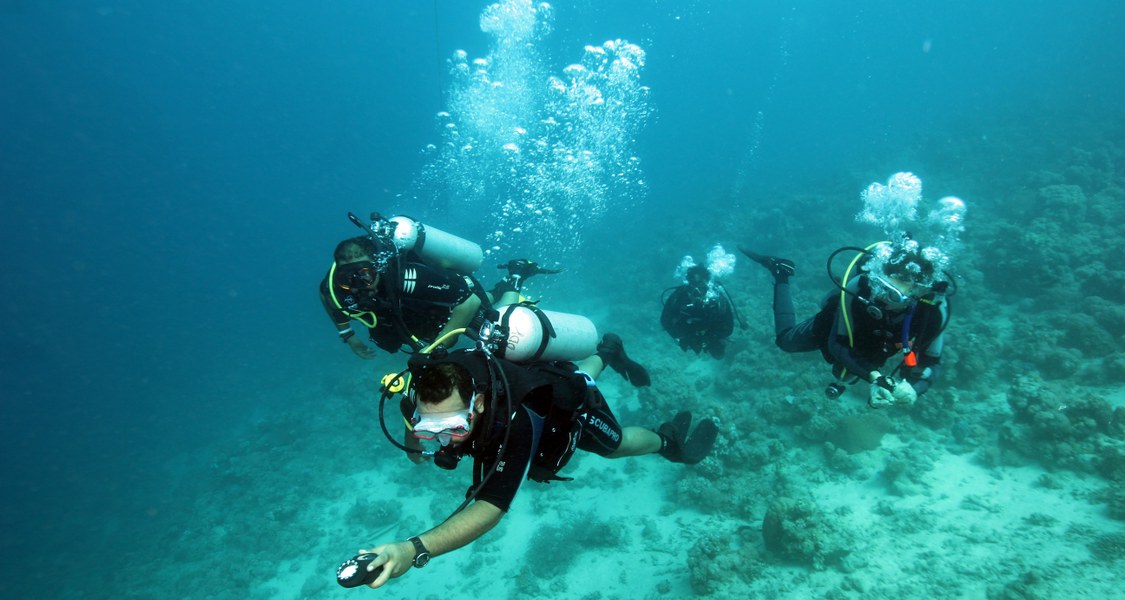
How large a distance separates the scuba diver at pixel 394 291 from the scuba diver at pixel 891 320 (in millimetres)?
3973

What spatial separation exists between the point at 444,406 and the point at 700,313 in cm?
662

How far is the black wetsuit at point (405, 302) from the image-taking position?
183 inches

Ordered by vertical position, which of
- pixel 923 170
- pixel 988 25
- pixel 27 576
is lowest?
pixel 27 576

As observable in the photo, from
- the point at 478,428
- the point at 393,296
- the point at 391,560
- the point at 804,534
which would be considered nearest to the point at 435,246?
the point at 393,296

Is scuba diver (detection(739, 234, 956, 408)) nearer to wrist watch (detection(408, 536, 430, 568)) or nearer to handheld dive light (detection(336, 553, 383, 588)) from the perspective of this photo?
wrist watch (detection(408, 536, 430, 568))

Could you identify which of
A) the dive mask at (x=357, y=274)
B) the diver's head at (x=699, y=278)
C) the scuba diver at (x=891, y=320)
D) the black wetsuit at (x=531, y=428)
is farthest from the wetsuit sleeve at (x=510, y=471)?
the diver's head at (x=699, y=278)

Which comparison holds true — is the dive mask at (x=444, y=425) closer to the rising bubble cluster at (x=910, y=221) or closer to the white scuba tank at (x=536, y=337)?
the white scuba tank at (x=536, y=337)

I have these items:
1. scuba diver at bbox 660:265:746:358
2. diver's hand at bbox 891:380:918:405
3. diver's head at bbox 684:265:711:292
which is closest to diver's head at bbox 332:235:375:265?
diver's hand at bbox 891:380:918:405

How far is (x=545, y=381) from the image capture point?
3.10m

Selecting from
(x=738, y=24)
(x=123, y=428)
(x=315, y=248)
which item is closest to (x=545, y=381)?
(x=123, y=428)

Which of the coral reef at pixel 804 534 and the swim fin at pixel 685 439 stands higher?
the swim fin at pixel 685 439

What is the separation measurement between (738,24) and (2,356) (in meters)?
219

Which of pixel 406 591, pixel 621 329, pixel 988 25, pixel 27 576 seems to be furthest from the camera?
pixel 988 25

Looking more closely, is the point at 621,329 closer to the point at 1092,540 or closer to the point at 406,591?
the point at 406,591
